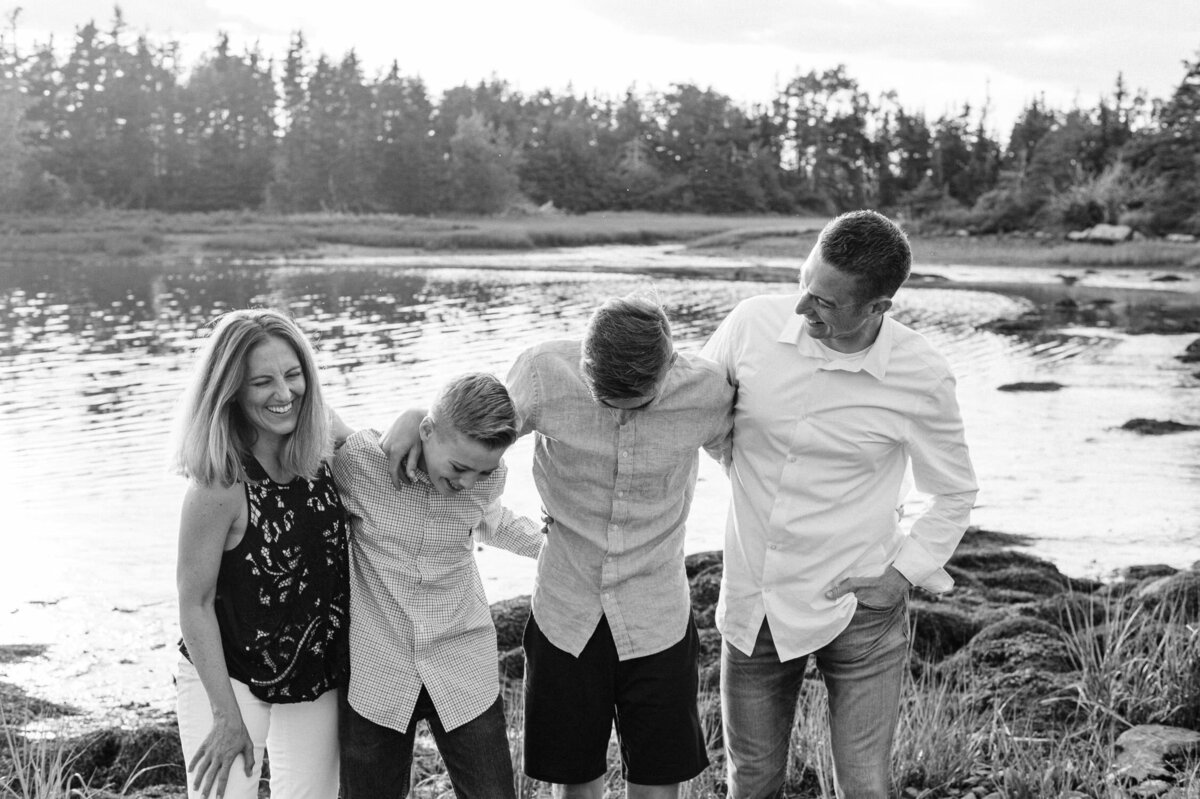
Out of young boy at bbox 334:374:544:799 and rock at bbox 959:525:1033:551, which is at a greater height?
young boy at bbox 334:374:544:799

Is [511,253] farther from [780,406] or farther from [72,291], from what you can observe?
[780,406]

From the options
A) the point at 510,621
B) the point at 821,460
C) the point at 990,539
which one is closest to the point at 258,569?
the point at 821,460

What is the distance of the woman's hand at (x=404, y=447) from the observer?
302cm

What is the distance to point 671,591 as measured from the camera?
10.4ft

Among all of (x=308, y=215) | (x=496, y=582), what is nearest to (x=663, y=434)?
(x=496, y=582)

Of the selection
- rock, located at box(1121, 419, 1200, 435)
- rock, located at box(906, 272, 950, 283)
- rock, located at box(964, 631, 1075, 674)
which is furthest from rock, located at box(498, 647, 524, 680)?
rock, located at box(906, 272, 950, 283)

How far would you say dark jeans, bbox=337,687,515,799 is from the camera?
304cm

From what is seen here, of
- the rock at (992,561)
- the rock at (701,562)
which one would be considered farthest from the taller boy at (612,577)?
the rock at (992,561)

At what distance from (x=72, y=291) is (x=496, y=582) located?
26.1 meters

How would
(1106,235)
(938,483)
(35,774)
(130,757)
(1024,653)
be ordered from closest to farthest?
(938,483)
(35,774)
(130,757)
(1024,653)
(1106,235)

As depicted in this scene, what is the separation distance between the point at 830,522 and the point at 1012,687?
7.97 feet

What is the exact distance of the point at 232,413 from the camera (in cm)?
301

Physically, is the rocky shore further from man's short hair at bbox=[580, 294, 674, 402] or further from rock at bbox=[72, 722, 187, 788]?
man's short hair at bbox=[580, 294, 674, 402]

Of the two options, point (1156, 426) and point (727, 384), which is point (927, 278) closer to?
point (1156, 426)
